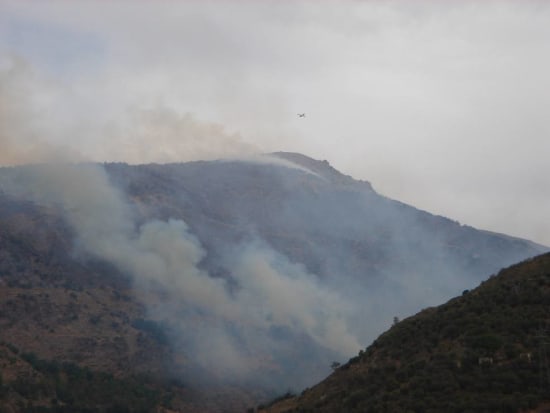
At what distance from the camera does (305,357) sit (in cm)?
18350

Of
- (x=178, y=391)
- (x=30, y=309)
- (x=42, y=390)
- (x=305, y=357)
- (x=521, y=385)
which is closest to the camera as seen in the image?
(x=521, y=385)

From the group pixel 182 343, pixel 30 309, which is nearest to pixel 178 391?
pixel 182 343

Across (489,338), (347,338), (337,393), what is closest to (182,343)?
(347,338)

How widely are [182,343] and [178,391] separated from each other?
2573 cm

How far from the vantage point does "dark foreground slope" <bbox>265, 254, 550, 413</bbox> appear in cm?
5009

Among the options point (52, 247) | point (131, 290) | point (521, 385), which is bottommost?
point (521, 385)

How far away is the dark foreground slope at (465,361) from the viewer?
5009cm

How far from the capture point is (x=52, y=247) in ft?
625

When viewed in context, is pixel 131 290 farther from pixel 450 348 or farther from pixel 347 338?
pixel 450 348

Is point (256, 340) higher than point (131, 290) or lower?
lower

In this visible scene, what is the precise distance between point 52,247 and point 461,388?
156220 millimetres

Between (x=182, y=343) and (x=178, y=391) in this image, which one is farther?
(x=182, y=343)

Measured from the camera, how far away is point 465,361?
55906mm

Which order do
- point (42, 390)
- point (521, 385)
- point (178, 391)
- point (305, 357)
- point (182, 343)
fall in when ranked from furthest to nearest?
point (305, 357), point (182, 343), point (178, 391), point (42, 390), point (521, 385)
